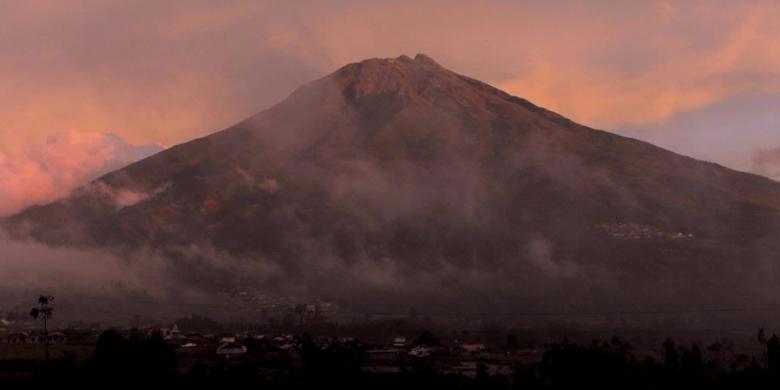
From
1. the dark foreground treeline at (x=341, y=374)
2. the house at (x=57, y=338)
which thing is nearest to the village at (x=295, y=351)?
the house at (x=57, y=338)

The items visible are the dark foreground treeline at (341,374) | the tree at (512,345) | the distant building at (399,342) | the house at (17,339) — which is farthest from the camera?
the distant building at (399,342)

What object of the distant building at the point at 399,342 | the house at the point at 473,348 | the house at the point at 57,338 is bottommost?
the house at the point at 473,348

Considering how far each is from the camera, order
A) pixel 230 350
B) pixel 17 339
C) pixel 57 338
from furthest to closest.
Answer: pixel 17 339 → pixel 57 338 → pixel 230 350

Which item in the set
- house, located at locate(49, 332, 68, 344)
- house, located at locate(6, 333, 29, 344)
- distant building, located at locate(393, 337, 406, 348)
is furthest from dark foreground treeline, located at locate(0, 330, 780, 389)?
house, located at locate(6, 333, 29, 344)

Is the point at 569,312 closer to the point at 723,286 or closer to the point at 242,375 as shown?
the point at 723,286

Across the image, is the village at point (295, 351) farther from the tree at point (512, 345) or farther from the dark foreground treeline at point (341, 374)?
the dark foreground treeline at point (341, 374)

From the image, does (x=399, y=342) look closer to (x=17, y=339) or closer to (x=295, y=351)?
(x=295, y=351)

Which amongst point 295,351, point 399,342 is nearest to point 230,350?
point 295,351

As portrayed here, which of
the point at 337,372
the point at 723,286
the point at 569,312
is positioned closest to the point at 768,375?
the point at 337,372

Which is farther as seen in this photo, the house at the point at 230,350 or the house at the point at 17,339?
the house at the point at 17,339

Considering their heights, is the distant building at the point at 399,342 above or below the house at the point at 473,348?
above
